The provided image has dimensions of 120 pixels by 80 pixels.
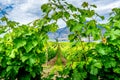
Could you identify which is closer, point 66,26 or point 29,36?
point 29,36

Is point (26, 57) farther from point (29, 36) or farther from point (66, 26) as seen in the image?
point (66, 26)

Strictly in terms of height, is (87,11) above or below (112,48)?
above

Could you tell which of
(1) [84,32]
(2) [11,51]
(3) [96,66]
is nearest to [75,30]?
(1) [84,32]

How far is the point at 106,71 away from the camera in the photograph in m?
5.99

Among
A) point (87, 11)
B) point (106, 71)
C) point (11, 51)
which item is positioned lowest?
point (106, 71)

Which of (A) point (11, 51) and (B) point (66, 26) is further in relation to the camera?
(B) point (66, 26)

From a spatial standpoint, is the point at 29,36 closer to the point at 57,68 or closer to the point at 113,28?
the point at 57,68

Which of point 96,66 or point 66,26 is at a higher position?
point 66,26

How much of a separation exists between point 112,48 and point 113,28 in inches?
17.7

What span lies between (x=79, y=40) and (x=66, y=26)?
367mm

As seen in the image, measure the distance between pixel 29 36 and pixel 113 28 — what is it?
1.47 metres

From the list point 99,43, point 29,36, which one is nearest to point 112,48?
point 99,43

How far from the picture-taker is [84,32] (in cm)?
592

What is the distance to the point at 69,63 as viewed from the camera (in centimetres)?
587
